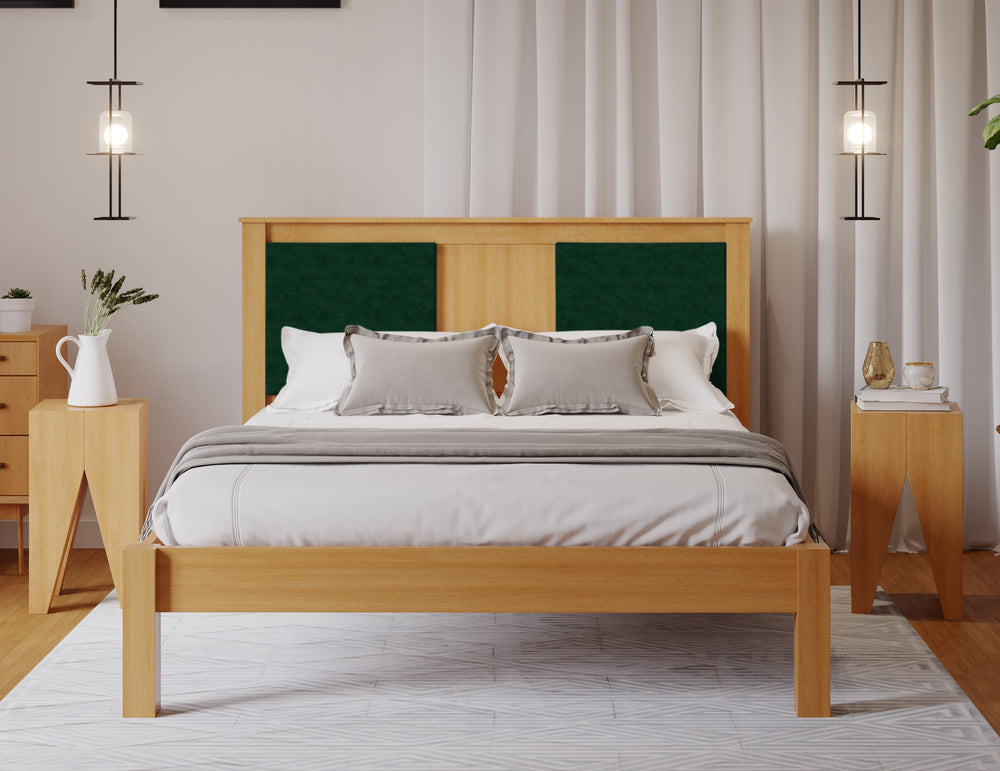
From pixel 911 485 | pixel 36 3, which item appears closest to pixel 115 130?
pixel 36 3

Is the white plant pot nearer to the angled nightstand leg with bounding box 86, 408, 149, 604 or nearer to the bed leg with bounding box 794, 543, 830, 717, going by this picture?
the angled nightstand leg with bounding box 86, 408, 149, 604

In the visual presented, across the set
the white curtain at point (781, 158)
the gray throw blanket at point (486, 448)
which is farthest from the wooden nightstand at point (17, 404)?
the white curtain at point (781, 158)

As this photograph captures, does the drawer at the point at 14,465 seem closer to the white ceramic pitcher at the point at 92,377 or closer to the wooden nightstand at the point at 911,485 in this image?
the white ceramic pitcher at the point at 92,377

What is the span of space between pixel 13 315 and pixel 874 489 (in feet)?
10.2

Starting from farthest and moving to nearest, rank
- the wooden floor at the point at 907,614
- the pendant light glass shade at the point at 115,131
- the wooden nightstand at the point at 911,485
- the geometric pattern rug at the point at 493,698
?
the pendant light glass shade at the point at 115,131 → the wooden nightstand at the point at 911,485 → the wooden floor at the point at 907,614 → the geometric pattern rug at the point at 493,698

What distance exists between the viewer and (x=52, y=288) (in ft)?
13.9

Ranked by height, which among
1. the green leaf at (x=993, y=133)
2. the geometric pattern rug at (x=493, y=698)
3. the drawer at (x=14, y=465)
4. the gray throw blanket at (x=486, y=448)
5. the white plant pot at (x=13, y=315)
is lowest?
the geometric pattern rug at (x=493, y=698)

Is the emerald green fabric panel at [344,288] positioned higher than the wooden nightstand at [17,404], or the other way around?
the emerald green fabric panel at [344,288]

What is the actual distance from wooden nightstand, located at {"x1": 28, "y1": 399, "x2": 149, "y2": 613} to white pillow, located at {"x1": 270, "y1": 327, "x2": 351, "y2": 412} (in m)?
0.53

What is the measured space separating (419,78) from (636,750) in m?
2.88

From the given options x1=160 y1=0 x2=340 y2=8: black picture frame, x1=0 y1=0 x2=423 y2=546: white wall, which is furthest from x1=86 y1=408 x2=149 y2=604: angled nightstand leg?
x1=160 y1=0 x2=340 y2=8: black picture frame

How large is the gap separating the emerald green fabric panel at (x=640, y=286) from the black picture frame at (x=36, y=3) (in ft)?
7.24

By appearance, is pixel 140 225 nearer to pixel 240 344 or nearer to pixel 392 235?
pixel 240 344

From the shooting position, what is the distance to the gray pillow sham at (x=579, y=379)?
3457 mm
